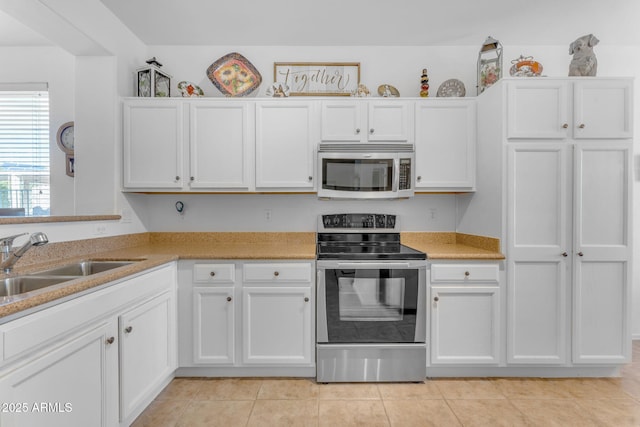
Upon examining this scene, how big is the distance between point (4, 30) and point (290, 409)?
376cm

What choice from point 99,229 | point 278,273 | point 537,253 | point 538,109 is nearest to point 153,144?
point 99,229

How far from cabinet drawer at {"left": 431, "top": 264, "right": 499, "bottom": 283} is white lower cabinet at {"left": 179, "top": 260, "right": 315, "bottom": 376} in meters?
0.89

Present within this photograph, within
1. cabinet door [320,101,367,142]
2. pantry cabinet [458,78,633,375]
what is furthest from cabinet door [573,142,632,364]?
cabinet door [320,101,367,142]

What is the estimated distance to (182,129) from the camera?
2.67m

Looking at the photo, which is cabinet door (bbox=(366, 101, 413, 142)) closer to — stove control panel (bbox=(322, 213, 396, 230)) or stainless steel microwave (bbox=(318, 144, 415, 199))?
stainless steel microwave (bbox=(318, 144, 415, 199))

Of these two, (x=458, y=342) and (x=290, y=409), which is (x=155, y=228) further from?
(x=458, y=342)

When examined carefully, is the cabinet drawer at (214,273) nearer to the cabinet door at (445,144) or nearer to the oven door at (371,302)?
the oven door at (371,302)

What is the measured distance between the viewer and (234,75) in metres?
2.91

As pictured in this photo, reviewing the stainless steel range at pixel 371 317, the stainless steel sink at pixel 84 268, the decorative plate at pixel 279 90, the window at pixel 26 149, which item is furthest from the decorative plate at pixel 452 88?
the window at pixel 26 149

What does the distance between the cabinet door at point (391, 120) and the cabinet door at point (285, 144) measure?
1.53 feet

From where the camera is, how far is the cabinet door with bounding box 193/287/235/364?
236cm

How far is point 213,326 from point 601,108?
3.12 meters

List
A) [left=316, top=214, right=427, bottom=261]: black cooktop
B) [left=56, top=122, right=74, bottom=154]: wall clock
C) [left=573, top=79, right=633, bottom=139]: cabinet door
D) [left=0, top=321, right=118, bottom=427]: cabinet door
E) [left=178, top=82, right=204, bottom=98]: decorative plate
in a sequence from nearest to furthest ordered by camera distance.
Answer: [left=0, top=321, right=118, bottom=427]: cabinet door, [left=573, top=79, right=633, bottom=139]: cabinet door, [left=178, top=82, right=204, bottom=98]: decorative plate, [left=316, top=214, right=427, bottom=261]: black cooktop, [left=56, top=122, right=74, bottom=154]: wall clock

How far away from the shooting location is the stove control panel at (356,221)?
117 inches
